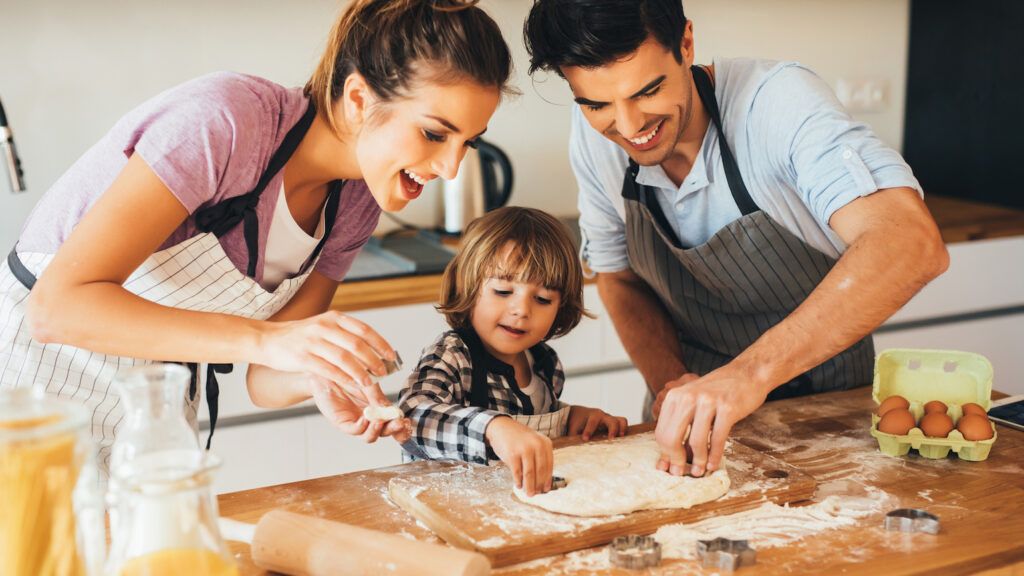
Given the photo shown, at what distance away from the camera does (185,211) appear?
3.79ft

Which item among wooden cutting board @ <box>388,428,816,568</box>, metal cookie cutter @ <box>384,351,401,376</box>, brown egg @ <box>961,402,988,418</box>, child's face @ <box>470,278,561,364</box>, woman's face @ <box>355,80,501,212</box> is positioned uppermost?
woman's face @ <box>355,80,501,212</box>

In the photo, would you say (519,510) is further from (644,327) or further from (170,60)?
(170,60)

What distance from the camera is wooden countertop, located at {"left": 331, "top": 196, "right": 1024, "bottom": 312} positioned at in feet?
7.43

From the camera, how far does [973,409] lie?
130 cm

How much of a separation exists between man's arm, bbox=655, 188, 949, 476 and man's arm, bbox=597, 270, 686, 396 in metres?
0.49

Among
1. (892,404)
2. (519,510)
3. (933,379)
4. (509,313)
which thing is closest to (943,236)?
(933,379)

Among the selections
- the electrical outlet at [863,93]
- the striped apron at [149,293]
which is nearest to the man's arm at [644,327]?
the striped apron at [149,293]

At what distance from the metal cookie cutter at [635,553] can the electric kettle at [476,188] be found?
172cm

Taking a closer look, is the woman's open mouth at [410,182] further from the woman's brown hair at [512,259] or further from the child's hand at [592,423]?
the child's hand at [592,423]

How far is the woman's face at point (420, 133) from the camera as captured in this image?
4.03 feet

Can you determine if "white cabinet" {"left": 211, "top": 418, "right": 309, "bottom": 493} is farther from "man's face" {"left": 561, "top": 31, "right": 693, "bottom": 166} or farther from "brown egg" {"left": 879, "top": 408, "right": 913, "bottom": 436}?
"brown egg" {"left": 879, "top": 408, "right": 913, "bottom": 436}

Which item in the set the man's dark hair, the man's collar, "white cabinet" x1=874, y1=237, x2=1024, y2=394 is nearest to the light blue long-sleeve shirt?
the man's collar

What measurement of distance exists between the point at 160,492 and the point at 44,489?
0.26 ft

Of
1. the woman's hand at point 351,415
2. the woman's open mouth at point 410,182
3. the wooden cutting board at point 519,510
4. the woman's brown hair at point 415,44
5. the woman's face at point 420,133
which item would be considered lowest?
the wooden cutting board at point 519,510
